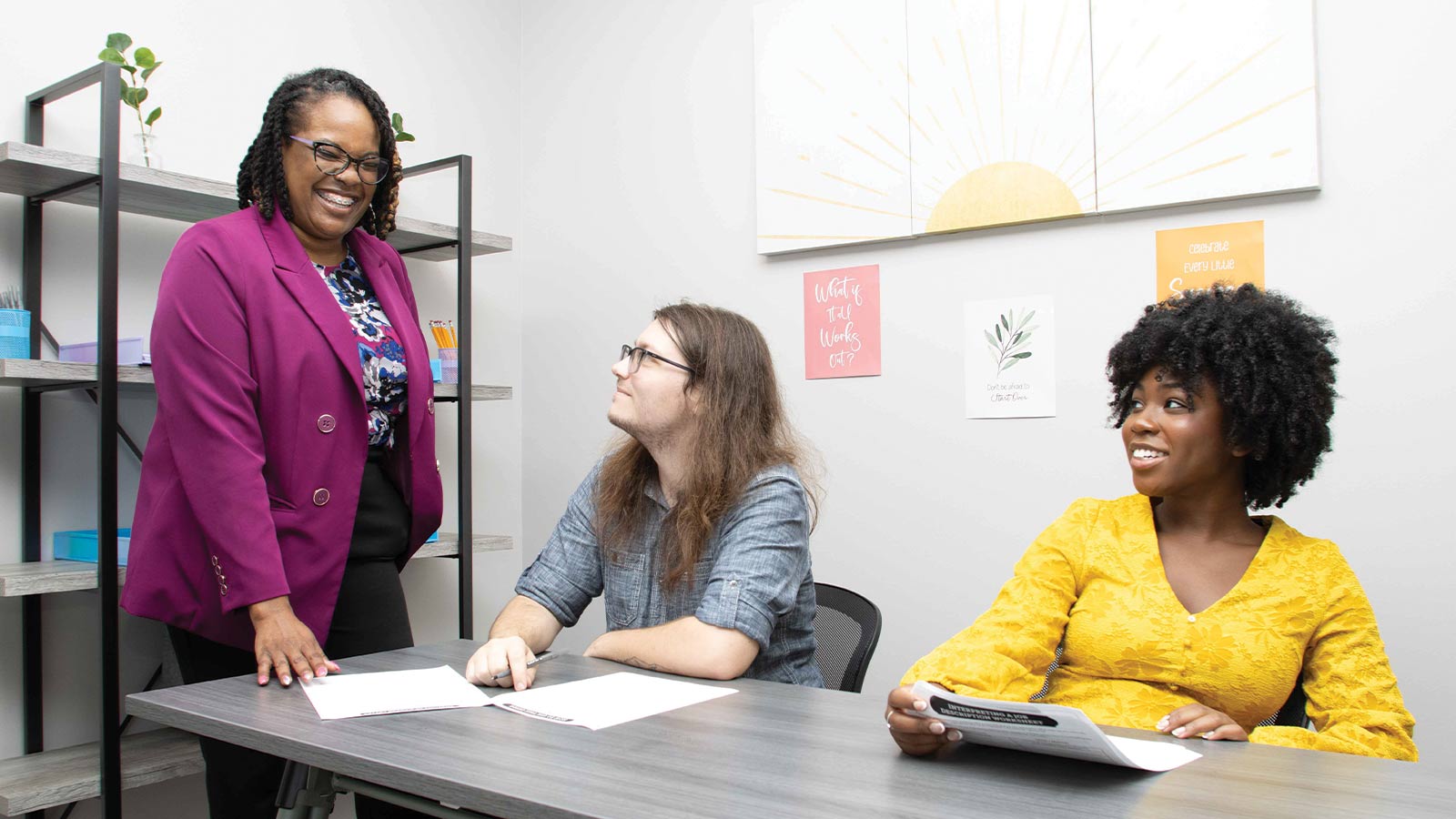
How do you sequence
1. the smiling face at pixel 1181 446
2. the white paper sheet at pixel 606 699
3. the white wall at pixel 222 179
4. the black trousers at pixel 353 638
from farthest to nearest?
the white wall at pixel 222 179, the black trousers at pixel 353 638, the smiling face at pixel 1181 446, the white paper sheet at pixel 606 699

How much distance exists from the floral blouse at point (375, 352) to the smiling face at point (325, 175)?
0.30ft

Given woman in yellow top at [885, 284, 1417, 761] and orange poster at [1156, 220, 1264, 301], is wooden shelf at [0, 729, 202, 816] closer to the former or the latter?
woman in yellow top at [885, 284, 1417, 761]

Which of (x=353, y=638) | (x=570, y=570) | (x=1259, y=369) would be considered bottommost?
(x=353, y=638)

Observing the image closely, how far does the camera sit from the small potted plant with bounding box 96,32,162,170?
2.29m

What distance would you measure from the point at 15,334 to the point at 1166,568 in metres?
2.15

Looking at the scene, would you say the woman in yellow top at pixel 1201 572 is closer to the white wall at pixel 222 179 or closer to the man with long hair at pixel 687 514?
the man with long hair at pixel 687 514

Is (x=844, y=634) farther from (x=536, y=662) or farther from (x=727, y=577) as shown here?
(x=536, y=662)

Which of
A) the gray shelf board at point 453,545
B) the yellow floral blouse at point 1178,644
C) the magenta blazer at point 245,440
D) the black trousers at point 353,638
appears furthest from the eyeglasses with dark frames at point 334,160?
the yellow floral blouse at point 1178,644

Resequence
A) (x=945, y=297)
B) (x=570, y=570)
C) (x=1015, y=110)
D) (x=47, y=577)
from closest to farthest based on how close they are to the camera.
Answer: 1. (x=570, y=570)
2. (x=47, y=577)
3. (x=1015, y=110)
4. (x=945, y=297)

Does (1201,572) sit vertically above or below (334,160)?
below

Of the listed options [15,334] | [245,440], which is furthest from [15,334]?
[245,440]

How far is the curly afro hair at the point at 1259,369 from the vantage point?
58.7 inches

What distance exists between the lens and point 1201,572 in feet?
4.87

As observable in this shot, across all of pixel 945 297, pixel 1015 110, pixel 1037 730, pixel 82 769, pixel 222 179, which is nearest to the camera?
pixel 1037 730
